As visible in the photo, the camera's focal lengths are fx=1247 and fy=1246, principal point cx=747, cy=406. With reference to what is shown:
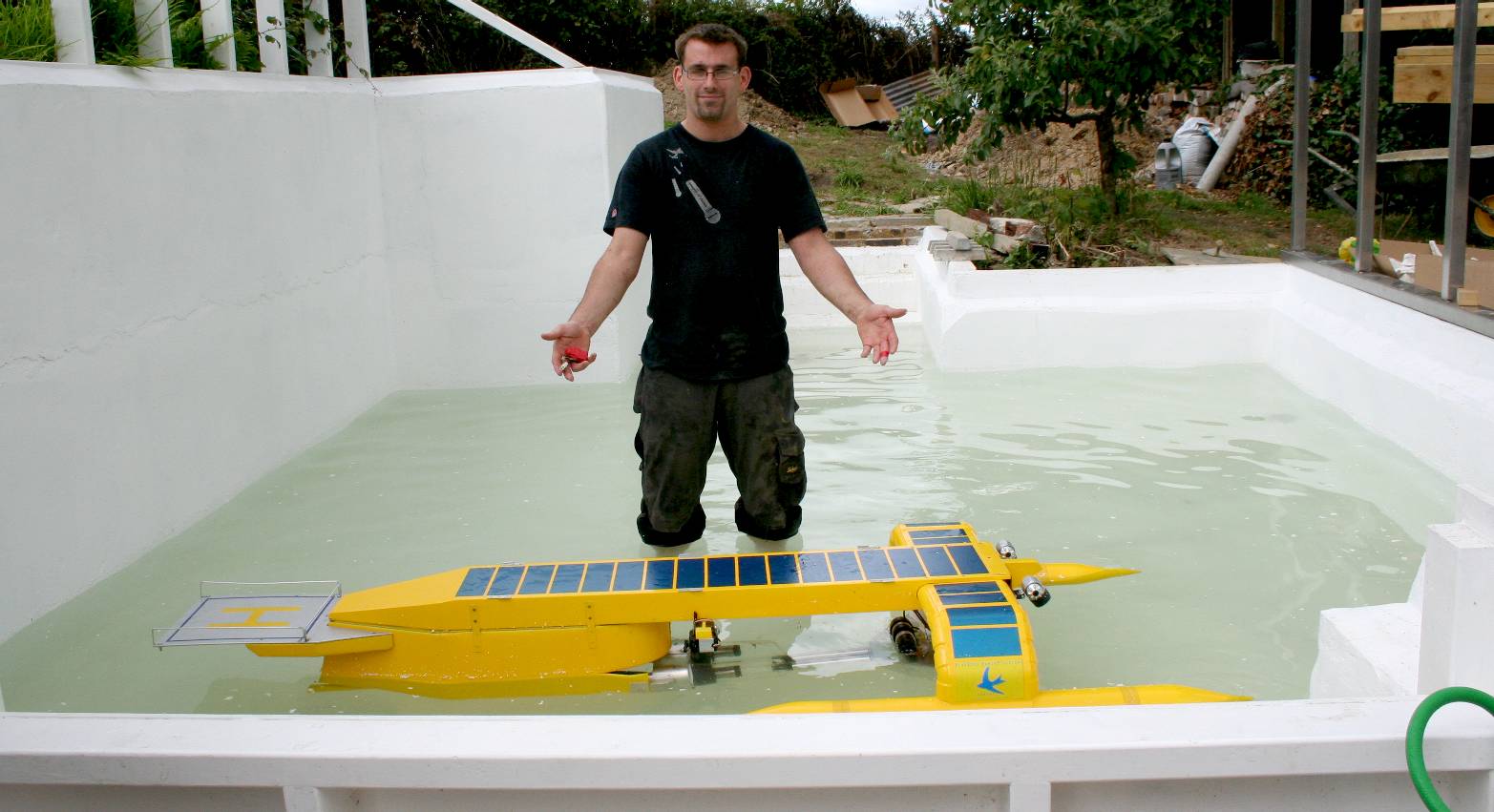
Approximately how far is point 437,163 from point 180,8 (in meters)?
1.55

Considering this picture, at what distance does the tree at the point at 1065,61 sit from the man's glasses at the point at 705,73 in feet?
17.8

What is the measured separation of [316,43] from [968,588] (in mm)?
5443

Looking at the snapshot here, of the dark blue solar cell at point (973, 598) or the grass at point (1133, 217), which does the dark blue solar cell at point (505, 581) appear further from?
the grass at point (1133, 217)

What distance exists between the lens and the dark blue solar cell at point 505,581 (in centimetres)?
306

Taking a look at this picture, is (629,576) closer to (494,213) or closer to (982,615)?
(982,615)

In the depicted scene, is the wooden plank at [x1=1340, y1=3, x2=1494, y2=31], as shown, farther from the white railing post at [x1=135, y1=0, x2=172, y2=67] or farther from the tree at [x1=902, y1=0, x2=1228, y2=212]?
the white railing post at [x1=135, y1=0, x2=172, y2=67]

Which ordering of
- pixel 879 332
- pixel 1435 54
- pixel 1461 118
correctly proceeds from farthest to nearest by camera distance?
1. pixel 1435 54
2. pixel 1461 118
3. pixel 879 332

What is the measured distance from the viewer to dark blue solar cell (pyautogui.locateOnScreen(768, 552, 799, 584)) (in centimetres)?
304

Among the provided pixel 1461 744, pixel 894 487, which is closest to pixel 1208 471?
pixel 894 487

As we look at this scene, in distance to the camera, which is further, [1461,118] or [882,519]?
[1461,118]

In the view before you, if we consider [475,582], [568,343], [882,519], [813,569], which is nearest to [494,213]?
[882,519]

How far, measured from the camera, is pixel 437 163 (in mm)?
6992

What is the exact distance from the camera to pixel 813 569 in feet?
10.3

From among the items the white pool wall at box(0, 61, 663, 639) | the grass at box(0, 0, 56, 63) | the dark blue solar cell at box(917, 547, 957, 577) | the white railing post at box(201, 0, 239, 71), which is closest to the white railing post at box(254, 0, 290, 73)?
the white pool wall at box(0, 61, 663, 639)
